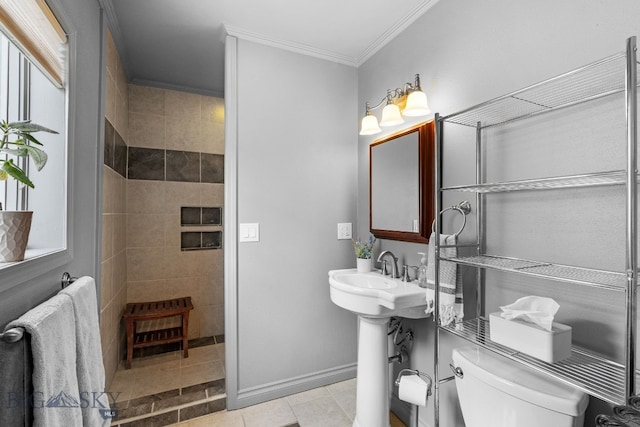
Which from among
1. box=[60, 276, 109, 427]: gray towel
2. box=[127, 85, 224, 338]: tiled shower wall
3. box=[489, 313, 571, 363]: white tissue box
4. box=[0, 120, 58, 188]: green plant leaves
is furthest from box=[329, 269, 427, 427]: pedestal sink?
box=[127, 85, 224, 338]: tiled shower wall

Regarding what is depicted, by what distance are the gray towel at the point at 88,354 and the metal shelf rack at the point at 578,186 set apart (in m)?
1.30

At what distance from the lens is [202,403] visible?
A: 197 centimetres

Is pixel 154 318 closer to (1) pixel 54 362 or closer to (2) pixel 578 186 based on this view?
(1) pixel 54 362

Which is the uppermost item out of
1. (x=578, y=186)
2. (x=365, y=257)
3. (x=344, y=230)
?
(x=578, y=186)

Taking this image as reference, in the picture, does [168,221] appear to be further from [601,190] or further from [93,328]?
[601,190]

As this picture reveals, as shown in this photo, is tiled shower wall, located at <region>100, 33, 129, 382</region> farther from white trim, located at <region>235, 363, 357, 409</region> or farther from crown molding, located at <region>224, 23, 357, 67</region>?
white trim, located at <region>235, 363, 357, 409</region>

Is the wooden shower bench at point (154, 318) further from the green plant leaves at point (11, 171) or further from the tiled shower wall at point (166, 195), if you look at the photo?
the green plant leaves at point (11, 171)

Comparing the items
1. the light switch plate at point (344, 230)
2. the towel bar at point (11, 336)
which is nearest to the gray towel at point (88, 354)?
the towel bar at point (11, 336)

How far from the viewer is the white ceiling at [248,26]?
1771 millimetres

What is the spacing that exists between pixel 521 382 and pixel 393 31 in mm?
2009

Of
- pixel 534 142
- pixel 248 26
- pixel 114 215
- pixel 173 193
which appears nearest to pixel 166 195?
pixel 173 193

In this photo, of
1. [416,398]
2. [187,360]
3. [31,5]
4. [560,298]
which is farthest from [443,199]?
[187,360]

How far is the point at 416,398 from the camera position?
4.88 feet

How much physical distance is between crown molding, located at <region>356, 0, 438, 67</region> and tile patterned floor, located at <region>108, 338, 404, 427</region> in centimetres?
246
